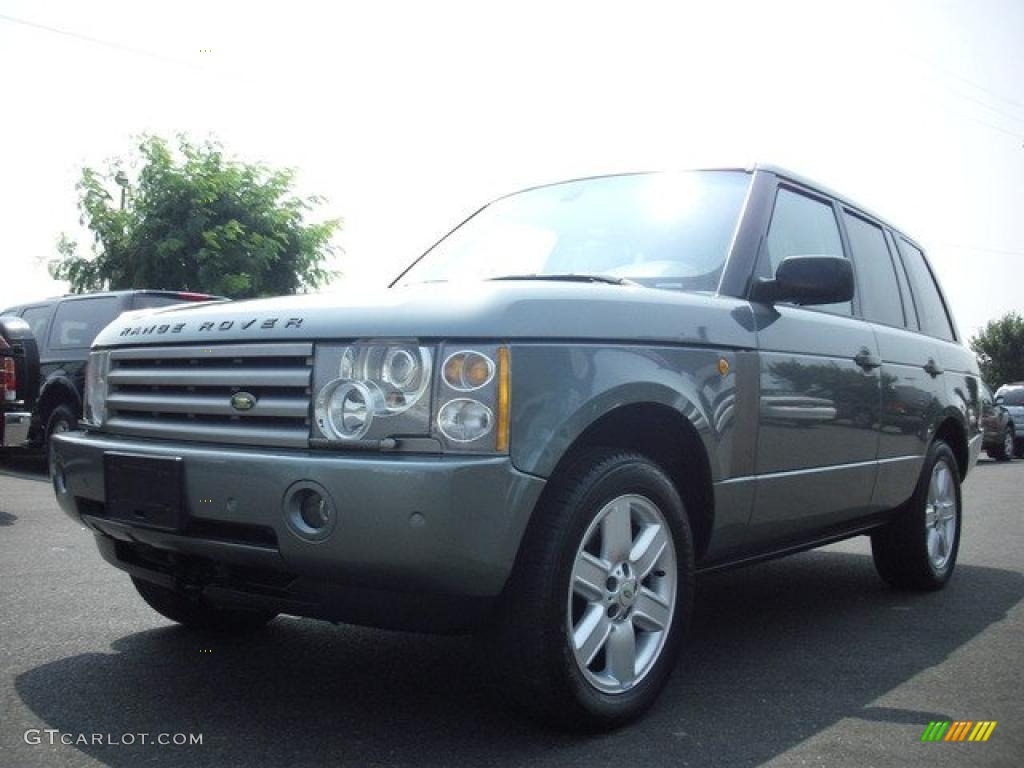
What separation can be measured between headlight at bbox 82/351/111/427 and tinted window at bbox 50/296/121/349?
→ 25.2 feet

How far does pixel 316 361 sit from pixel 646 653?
4.35ft

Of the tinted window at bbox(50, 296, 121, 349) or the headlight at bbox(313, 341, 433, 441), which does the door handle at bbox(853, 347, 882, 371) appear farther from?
the tinted window at bbox(50, 296, 121, 349)

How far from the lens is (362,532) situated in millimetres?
2613

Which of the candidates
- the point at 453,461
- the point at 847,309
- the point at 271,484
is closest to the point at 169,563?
the point at 271,484

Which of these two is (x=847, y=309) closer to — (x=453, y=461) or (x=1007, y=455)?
(x=453, y=461)

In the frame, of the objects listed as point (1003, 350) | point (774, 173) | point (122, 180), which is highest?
point (122, 180)

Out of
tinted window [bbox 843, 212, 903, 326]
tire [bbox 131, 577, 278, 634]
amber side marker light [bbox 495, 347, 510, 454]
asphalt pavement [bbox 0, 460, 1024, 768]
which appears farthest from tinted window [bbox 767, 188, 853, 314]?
tire [bbox 131, 577, 278, 634]

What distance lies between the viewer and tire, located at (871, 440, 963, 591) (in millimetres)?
5238

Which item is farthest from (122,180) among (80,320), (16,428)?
(16,428)

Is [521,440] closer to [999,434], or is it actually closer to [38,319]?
[38,319]

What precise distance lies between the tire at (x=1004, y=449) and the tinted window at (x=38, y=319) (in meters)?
17.5

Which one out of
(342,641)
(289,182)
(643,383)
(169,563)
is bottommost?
(342,641)

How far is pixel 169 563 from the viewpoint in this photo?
3180mm

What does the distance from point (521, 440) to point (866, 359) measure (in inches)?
91.4
